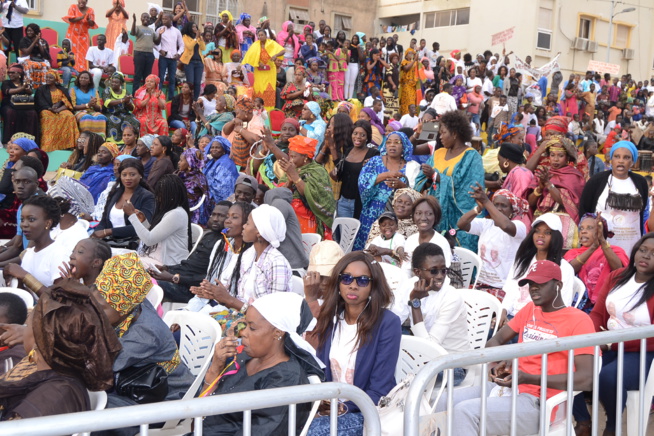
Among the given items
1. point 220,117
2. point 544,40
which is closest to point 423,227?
point 220,117

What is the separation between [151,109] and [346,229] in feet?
18.9

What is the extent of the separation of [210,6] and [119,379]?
75.3 feet

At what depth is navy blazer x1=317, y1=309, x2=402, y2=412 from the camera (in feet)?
12.0

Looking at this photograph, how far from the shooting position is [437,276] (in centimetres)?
469

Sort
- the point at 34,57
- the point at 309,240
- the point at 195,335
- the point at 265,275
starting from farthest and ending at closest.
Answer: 1. the point at 34,57
2. the point at 309,240
3. the point at 265,275
4. the point at 195,335

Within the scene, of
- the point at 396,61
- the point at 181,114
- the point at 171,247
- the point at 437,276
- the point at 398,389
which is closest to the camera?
the point at 398,389

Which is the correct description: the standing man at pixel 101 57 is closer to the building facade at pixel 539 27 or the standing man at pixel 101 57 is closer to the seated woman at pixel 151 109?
the seated woman at pixel 151 109

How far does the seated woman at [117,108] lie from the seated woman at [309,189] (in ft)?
16.7

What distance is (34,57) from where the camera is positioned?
1223cm

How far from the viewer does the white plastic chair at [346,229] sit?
7445 mm

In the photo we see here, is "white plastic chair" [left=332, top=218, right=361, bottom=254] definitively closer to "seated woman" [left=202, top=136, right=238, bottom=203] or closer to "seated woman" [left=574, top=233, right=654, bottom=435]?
"seated woman" [left=202, top=136, right=238, bottom=203]

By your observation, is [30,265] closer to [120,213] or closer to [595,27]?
[120,213]

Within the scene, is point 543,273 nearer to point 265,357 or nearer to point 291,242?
point 265,357

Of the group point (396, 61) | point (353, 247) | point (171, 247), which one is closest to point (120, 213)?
point (171, 247)
